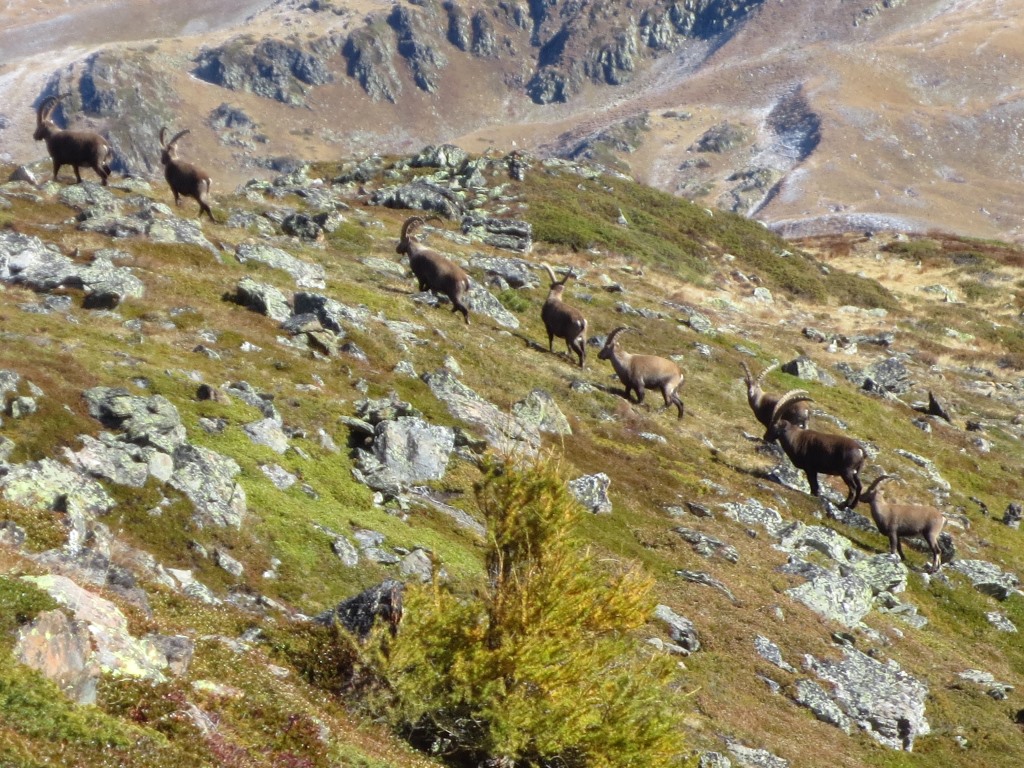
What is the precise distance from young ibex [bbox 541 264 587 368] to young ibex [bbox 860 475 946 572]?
1064cm

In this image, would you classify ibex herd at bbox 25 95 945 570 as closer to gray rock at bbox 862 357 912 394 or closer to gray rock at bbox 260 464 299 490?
gray rock at bbox 862 357 912 394

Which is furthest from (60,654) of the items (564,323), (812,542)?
(564,323)

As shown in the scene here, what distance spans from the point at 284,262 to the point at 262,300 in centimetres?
627

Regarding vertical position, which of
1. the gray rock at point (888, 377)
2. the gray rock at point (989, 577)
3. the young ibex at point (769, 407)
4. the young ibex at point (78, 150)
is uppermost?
the young ibex at point (78, 150)

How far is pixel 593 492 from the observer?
21297 mm

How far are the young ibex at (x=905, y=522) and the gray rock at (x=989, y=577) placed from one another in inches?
30.7

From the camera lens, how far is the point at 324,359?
2331 cm

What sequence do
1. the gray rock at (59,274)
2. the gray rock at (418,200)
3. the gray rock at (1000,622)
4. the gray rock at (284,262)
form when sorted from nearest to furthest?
the gray rock at (59,274) → the gray rock at (1000,622) → the gray rock at (284,262) → the gray rock at (418,200)

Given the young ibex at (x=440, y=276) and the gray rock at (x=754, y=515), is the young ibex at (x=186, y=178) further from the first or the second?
the gray rock at (x=754, y=515)

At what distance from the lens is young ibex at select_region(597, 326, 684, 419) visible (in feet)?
99.3

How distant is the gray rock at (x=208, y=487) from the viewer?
14.3 meters

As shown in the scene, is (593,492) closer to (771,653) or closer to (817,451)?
(771,653)

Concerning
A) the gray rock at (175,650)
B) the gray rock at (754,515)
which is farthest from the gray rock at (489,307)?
the gray rock at (175,650)

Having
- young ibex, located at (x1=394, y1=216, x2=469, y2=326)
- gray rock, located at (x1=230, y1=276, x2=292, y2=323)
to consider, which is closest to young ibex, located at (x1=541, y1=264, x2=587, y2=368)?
young ibex, located at (x1=394, y1=216, x2=469, y2=326)
